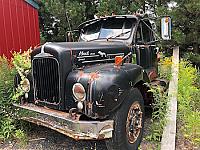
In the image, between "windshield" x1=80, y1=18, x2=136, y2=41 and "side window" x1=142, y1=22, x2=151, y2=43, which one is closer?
"windshield" x1=80, y1=18, x2=136, y2=41

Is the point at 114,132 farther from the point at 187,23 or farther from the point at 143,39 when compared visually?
the point at 187,23

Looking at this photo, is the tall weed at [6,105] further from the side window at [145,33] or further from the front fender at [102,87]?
the side window at [145,33]

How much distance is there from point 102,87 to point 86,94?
0.23m

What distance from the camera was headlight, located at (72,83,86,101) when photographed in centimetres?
367

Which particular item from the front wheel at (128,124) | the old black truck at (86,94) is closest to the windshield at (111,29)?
the old black truck at (86,94)

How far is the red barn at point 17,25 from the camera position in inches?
324

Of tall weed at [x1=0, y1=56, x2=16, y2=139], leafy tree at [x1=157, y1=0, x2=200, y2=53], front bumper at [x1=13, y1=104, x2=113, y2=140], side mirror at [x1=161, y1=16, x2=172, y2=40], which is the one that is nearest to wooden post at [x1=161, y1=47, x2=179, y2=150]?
front bumper at [x1=13, y1=104, x2=113, y2=140]

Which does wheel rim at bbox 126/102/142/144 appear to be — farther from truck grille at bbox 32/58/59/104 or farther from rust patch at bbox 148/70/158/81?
rust patch at bbox 148/70/158/81

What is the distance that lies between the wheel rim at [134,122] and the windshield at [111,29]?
1598 millimetres

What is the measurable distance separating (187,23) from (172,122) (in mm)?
6881

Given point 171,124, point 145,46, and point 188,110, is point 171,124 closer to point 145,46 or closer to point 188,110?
point 188,110

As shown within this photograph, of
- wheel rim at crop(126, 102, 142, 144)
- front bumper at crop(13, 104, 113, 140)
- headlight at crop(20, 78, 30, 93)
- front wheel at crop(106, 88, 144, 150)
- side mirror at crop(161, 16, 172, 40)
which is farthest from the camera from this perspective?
side mirror at crop(161, 16, 172, 40)

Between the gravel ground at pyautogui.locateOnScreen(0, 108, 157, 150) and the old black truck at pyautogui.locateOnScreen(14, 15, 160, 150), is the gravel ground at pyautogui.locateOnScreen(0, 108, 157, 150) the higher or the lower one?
the lower one

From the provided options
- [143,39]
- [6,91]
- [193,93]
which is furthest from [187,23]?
[6,91]
